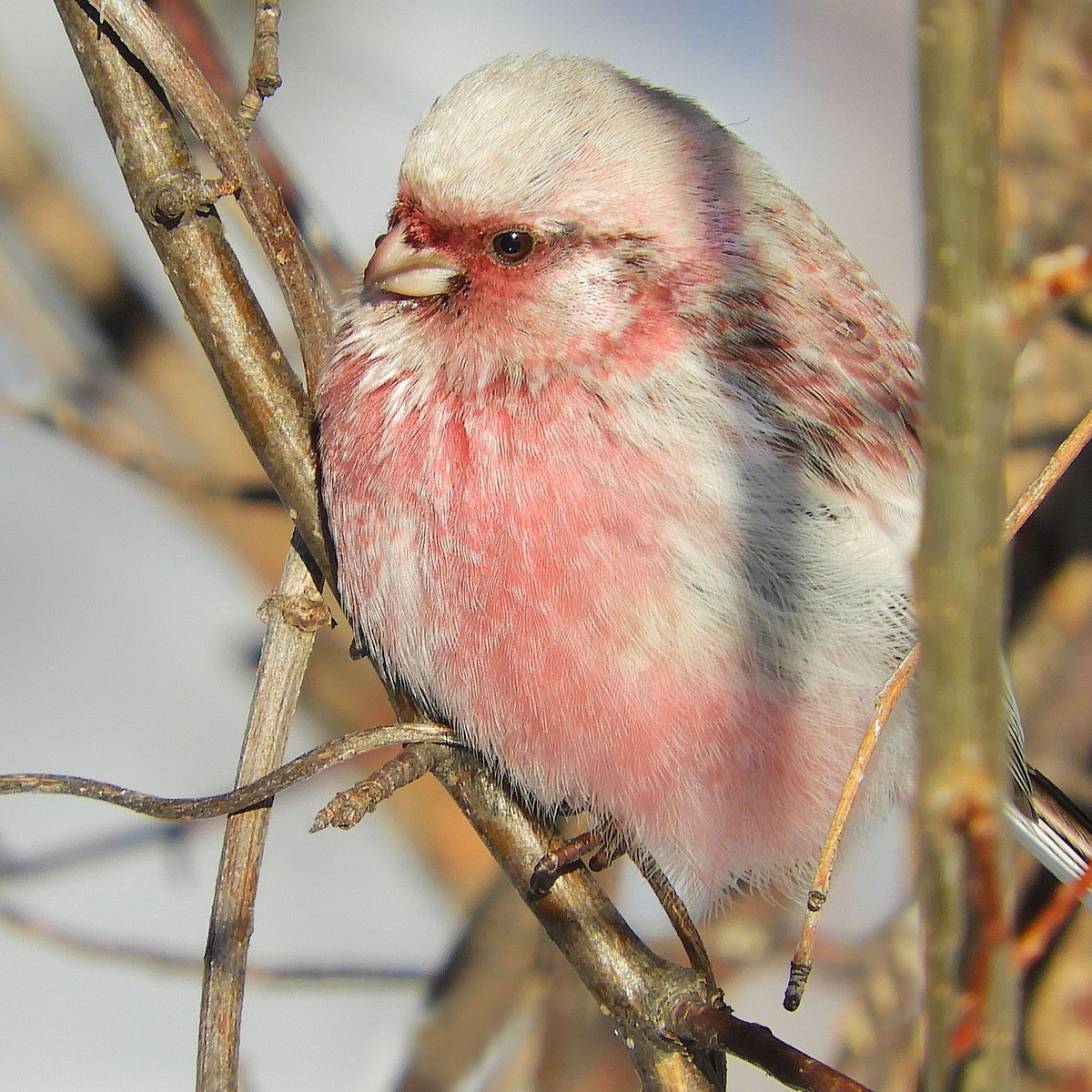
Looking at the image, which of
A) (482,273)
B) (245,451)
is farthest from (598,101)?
(245,451)

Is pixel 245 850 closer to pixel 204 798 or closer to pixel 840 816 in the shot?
pixel 204 798

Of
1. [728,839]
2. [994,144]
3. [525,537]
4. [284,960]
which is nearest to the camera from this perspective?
[994,144]

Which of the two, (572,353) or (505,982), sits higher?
(572,353)

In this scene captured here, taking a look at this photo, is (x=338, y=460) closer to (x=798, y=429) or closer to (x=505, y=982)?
(x=798, y=429)

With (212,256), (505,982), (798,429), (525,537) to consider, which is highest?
(212,256)

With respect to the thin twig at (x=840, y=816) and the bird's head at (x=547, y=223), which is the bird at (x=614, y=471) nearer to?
the bird's head at (x=547, y=223)

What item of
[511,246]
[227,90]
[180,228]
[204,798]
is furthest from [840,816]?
[227,90]

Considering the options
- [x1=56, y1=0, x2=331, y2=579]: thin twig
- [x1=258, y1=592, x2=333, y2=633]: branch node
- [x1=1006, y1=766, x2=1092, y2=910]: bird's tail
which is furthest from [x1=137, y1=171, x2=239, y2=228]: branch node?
[x1=1006, y1=766, x2=1092, y2=910]: bird's tail
